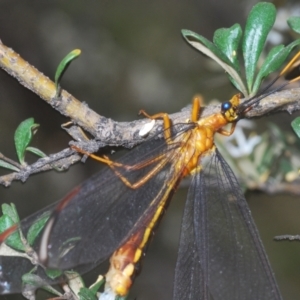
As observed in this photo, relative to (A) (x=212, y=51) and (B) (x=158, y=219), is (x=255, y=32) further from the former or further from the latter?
(B) (x=158, y=219)

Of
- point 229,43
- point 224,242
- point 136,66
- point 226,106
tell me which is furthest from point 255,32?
point 136,66

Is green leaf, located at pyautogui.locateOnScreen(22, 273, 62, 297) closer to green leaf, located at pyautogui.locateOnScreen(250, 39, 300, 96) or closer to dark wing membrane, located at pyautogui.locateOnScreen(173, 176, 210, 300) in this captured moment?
dark wing membrane, located at pyautogui.locateOnScreen(173, 176, 210, 300)

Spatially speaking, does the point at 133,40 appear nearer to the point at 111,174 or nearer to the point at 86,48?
the point at 86,48

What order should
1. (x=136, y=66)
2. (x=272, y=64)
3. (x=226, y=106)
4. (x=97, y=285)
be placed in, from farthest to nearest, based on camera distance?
1. (x=136, y=66)
2. (x=226, y=106)
3. (x=272, y=64)
4. (x=97, y=285)

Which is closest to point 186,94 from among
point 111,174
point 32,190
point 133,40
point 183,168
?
point 133,40

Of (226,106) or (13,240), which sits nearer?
(13,240)

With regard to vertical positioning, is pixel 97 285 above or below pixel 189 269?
above

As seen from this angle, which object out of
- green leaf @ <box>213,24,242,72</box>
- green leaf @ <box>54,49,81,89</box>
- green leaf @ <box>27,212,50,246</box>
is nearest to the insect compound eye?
green leaf @ <box>213,24,242,72</box>
